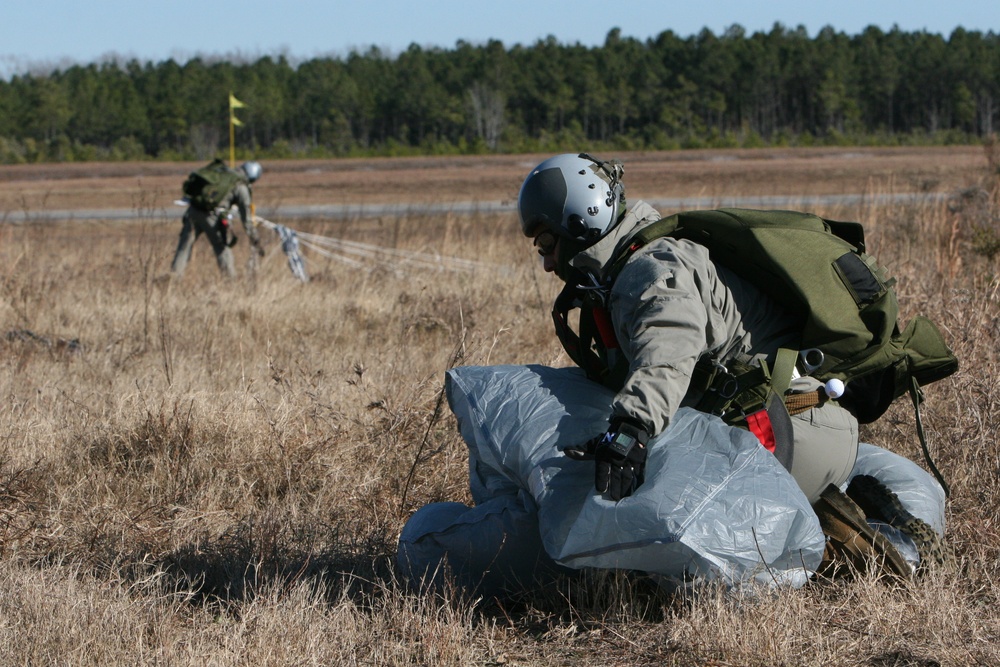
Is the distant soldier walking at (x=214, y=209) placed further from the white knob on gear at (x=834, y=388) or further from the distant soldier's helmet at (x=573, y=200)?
the white knob on gear at (x=834, y=388)

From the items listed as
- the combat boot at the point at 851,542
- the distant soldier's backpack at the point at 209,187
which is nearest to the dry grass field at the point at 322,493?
the combat boot at the point at 851,542

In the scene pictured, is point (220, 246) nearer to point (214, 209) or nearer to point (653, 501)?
point (214, 209)

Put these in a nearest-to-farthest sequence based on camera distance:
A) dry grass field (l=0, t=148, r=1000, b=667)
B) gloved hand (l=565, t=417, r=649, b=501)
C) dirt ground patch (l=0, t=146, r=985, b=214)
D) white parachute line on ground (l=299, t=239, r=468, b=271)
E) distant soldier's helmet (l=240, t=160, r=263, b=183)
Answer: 1. gloved hand (l=565, t=417, r=649, b=501)
2. dry grass field (l=0, t=148, r=1000, b=667)
3. white parachute line on ground (l=299, t=239, r=468, b=271)
4. distant soldier's helmet (l=240, t=160, r=263, b=183)
5. dirt ground patch (l=0, t=146, r=985, b=214)

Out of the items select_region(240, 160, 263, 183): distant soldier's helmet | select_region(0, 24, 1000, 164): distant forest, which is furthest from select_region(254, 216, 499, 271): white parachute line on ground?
select_region(0, 24, 1000, 164): distant forest

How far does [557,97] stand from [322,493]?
81.5 metres

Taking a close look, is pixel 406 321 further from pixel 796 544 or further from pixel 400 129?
pixel 400 129

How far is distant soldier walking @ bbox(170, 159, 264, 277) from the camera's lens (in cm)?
1164

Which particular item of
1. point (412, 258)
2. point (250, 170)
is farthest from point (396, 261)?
point (250, 170)

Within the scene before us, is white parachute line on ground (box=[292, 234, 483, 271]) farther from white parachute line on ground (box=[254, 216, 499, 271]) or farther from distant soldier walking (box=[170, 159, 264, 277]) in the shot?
distant soldier walking (box=[170, 159, 264, 277])

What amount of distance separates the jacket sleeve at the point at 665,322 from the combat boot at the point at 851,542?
2.00ft

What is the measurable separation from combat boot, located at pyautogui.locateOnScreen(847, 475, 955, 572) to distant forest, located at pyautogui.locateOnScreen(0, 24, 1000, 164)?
7243cm

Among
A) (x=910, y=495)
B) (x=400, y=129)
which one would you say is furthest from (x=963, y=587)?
(x=400, y=129)

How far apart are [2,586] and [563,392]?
6.24ft

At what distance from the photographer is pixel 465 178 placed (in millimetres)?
35719
